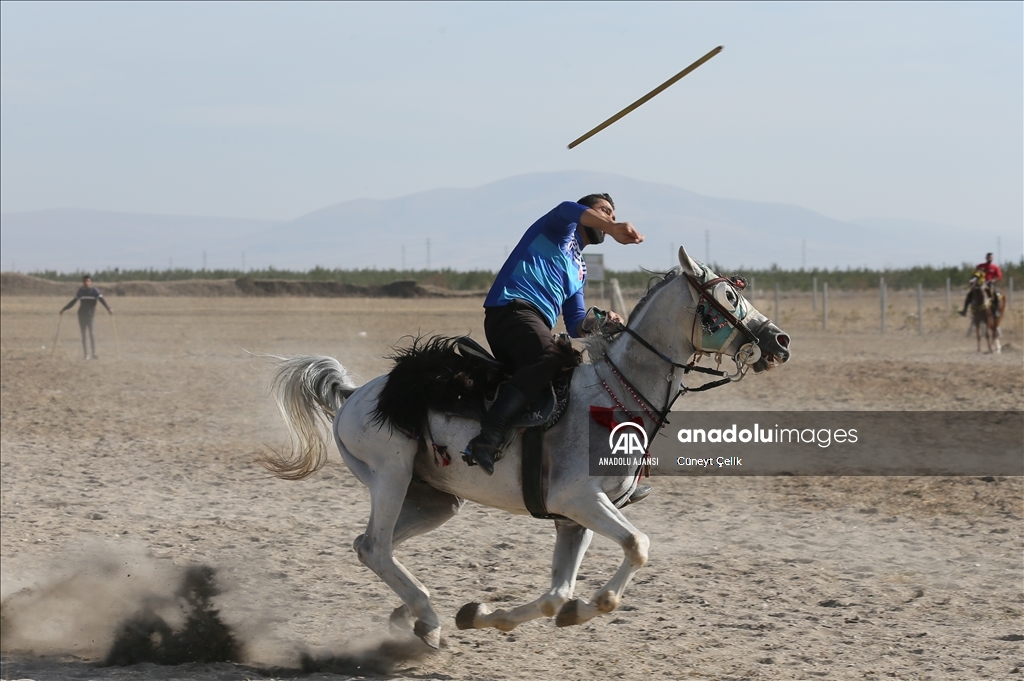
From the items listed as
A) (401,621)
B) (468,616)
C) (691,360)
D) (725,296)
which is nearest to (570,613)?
(468,616)

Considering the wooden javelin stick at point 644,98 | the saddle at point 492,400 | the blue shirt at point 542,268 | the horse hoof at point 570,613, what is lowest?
the horse hoof at point 570,613

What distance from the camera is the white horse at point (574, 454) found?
566 cm

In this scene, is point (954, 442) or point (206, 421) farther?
point (206, 421)

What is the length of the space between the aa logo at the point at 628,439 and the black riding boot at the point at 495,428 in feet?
1.63

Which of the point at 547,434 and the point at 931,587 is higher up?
the point at 547,434

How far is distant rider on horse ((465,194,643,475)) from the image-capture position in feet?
18.9

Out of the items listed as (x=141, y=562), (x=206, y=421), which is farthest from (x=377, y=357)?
(x=141, y=562)

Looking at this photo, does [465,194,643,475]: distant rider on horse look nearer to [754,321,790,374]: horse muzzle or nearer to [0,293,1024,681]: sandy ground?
[754,321,790,374]: horse muzzle

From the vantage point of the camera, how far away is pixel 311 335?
1270 inches

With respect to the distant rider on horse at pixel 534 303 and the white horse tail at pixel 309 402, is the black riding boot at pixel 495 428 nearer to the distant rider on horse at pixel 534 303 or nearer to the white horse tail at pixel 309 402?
the distant rider on horse at pixel 534 303

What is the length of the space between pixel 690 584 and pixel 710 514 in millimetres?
2393

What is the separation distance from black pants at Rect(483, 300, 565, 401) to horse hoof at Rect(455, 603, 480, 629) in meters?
1.16

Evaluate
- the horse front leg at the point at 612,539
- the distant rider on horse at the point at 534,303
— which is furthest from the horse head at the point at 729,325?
the horse front leg at the point at 612,539

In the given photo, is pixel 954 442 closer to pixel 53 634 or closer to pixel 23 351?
pixel 53 634
